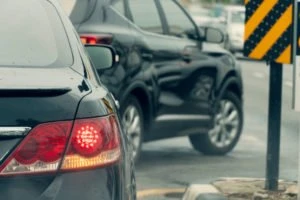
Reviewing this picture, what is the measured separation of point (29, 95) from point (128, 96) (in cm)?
585

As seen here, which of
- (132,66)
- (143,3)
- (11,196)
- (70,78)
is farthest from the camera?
(143,3)

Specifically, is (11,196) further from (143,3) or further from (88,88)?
(143,3)

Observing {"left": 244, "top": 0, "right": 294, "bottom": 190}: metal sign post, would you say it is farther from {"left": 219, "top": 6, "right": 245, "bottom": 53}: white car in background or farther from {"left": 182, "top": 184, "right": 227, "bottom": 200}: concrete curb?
{"left": 219, "top": 6, "right": 245, "bottom": 53}: white car in background

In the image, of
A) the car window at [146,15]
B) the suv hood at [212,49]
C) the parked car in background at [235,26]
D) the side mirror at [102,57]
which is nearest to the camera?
the side mirror at [102,57]

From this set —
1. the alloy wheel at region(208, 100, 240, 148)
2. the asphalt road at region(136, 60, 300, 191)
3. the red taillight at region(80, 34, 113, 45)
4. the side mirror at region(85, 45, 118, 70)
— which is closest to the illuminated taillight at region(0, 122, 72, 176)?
the side mirror at region(85, 45, 118, 70)

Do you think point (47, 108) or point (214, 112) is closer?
point (47, 108)

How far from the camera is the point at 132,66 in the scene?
33.1ft

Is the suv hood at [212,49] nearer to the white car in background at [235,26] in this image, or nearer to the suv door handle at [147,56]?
the suv door handle at [147,56]

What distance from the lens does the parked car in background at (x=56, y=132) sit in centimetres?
419

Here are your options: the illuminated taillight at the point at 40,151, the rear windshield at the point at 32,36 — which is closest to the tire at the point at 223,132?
the rear windshield at the point at 32,36

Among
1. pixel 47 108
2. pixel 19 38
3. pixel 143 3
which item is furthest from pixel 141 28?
pixel 47 108

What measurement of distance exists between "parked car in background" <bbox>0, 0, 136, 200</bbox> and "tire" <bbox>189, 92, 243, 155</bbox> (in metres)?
6.89

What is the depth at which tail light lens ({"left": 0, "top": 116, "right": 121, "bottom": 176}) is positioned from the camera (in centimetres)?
420

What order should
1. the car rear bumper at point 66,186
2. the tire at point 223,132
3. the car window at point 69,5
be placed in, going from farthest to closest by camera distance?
the tire at point 223,132
the car window at point 69,5
the car rear bumper at point 66,186
